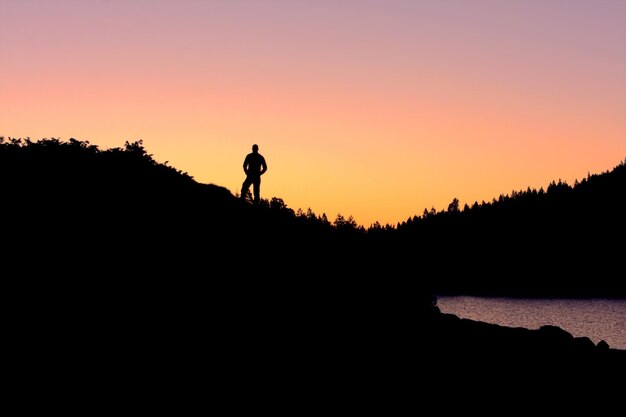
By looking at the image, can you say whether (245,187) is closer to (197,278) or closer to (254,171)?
(254,171)

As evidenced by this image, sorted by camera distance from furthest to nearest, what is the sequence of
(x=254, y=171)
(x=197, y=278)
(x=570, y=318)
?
1. (x=570, y=318)
2. (x=254, y=171)
3. (x=197, y=278)

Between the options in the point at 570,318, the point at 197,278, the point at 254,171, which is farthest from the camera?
the point at 570,318

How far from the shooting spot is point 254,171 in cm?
3016

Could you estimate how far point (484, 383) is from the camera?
24.5 metres

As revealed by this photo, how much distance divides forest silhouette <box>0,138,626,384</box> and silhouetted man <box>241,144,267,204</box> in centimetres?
67

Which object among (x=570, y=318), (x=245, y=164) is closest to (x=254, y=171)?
(x=245, y=164)

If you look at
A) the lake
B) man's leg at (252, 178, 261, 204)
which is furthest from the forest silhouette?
the lake

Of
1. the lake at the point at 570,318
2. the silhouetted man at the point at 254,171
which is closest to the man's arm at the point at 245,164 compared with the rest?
the silhouetted man at the point at 254,171

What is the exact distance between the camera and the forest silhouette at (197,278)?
19.5 m

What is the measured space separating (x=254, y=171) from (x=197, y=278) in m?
9.09

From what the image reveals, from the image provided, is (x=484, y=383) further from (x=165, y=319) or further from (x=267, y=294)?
(x=165, y=319)

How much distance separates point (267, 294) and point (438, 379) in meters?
6.94

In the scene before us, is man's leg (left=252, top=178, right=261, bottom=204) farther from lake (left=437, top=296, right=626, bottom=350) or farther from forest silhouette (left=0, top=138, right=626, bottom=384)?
lake (left=437, top=296, right=626, bottom=350)

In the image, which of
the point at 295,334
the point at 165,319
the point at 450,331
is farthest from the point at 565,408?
the point at 165,319
